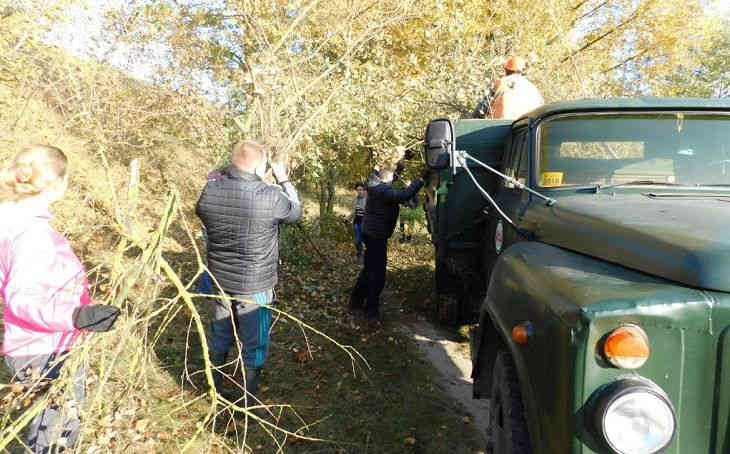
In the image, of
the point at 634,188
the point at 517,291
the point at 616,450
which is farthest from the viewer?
the point at 634,188

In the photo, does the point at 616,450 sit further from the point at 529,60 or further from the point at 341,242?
the point at 341,242

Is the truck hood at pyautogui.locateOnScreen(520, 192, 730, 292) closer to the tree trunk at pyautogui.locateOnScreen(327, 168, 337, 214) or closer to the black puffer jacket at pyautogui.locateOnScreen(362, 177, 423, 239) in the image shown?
the black puffer jacket at pyautogui.locateOnScreen(362, 177, 423, 239)

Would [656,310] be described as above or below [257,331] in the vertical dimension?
above

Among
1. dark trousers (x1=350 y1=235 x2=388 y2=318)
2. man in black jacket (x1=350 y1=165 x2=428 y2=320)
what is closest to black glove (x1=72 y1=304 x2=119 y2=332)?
man in black jacket (x1=350 y1=165 x2=428 y2=320)

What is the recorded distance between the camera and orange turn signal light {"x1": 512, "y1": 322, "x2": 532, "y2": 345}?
6.43 ft

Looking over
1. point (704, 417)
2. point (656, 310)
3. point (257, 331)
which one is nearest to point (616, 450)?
point (704, 417)

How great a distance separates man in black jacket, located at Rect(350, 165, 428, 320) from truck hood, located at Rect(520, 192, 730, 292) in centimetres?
273

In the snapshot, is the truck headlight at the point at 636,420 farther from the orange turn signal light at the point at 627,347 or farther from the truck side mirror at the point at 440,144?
the truck side mirror at the point at 440,144

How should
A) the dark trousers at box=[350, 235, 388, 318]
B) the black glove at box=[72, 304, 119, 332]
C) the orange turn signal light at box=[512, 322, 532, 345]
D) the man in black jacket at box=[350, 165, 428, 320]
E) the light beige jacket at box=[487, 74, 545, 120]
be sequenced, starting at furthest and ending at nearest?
the dark trousers at box=[350, 235, 388, 318] < the man in black jacket at box=[350, 165, 428, 320] < the light beige jacket at box=[487, 74, 545, 120] < the black glove at box=[72, 304, 119, 332] < the orange turn signal light at box=[512, 322, 532, 345]

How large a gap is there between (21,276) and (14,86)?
4562mm

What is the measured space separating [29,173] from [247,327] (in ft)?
5.98

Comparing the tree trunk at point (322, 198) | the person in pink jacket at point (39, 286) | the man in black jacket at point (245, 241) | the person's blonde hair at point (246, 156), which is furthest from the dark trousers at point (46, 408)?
the tree trunk at point (322, 198)

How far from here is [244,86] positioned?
695 centimetres

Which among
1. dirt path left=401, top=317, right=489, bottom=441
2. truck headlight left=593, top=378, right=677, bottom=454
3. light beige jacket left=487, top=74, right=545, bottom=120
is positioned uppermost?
light beige jacket left=487, top=74, right=545, bottom=120
